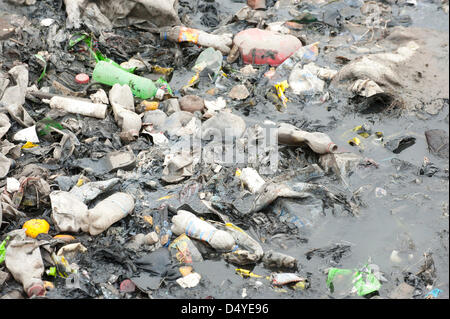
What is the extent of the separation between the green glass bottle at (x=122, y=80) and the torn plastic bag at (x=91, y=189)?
1.77 metres

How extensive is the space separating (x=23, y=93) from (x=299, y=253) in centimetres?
401

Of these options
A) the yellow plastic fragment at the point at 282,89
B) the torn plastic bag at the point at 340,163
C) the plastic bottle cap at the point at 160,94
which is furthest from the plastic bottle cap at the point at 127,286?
the yellow plastic fragment at the point at 282,89

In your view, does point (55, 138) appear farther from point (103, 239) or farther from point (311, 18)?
point (311, 18)

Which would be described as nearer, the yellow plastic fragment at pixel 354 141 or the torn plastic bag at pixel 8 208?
the torn plastic bag at pixel 8 208

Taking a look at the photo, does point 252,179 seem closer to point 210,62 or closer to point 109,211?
point 109,211

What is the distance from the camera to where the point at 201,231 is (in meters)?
4.48

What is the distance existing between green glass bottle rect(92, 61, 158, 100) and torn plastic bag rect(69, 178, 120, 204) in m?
1.77

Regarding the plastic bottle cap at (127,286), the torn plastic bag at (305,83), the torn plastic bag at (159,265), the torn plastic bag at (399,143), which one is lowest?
the plastic bottle cap at (127,286)

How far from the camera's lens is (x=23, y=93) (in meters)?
6.18

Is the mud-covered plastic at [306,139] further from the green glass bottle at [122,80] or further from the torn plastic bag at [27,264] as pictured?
the torn plastic bag at [27,264]

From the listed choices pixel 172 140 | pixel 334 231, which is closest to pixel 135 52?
pixel 172 140

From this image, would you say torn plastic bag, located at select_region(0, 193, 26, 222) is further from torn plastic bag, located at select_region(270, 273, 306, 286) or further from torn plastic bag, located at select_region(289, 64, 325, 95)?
torn plastic bag, located at select_region(289, 64, 325, 95)

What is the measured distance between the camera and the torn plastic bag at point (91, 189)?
15.9ft
